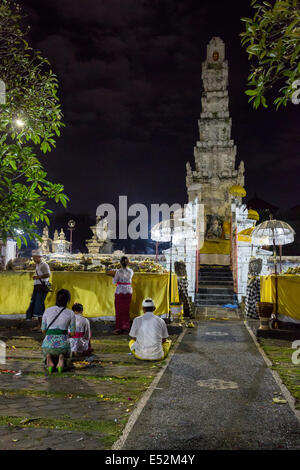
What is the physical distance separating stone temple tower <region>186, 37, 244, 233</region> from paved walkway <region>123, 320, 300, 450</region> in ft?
71.8

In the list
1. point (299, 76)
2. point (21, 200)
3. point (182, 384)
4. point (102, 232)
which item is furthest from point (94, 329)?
point (102, 232)

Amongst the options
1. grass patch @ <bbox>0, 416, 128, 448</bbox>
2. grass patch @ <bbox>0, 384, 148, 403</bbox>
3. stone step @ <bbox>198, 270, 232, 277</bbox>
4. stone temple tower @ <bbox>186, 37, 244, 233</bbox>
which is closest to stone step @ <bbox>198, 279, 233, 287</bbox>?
stone step @ <bbox>198, 270, 232, 277</bbox>

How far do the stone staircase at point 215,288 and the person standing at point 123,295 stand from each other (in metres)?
5.82

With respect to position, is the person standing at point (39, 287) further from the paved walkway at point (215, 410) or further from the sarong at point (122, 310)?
the paved walkway at point (215, 410)

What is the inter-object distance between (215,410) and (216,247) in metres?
19.8

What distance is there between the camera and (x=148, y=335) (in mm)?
6312

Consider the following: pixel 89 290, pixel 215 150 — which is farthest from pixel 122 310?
pixel 215 150

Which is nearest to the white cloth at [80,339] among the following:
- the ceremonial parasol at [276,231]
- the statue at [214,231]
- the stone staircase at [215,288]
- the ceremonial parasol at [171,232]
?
the ceremonial parasol at [171,232]

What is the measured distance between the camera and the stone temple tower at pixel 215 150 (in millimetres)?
28484

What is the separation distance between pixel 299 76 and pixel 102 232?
903 inches

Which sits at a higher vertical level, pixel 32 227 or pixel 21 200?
pixel 21 200

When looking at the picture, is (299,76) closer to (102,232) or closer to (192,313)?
(192,313)

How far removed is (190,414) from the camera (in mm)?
3902

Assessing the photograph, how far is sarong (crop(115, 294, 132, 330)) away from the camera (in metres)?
9.02
